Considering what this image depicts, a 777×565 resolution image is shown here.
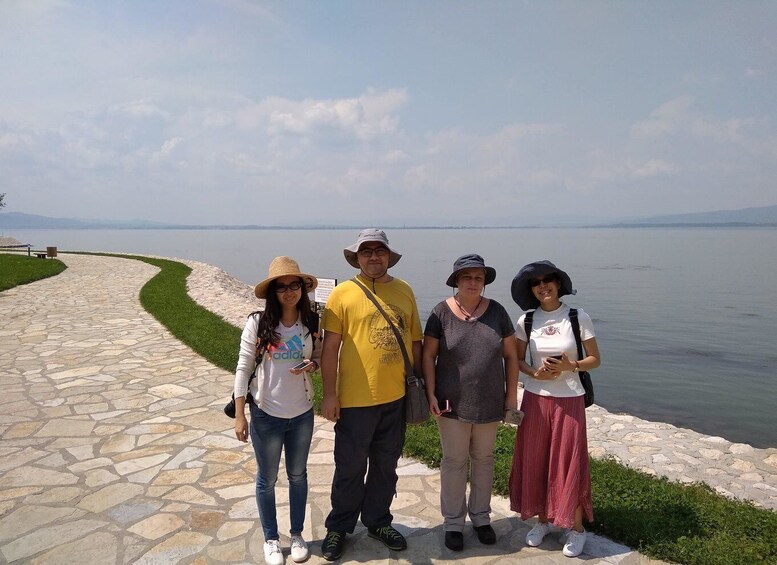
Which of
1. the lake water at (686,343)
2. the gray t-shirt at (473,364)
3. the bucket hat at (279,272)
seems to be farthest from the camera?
the lake water at (686,343)

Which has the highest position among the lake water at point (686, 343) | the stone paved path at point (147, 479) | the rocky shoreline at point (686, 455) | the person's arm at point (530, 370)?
the person's arm at point (530, 370)

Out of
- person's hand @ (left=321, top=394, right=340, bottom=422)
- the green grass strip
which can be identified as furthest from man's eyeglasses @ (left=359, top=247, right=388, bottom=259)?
the green grass strip

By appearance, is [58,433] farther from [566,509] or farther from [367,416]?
[566,509]

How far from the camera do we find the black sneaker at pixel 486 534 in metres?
3.73

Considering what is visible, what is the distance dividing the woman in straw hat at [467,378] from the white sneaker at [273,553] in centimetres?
115

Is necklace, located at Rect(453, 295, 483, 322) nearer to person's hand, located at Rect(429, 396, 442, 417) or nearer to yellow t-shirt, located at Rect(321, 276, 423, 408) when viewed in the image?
yellow t-shirt, located at Rect(321, 276, 423, 408)

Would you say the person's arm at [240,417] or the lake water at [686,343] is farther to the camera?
the lake water at [686,343]

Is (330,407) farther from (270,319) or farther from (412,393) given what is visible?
(270,319)

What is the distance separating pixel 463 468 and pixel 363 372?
3.45ft

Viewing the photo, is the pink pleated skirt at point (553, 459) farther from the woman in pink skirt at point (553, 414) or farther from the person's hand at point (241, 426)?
the person's hand at point (241, 426)

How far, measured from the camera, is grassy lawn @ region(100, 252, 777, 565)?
3.58 metres

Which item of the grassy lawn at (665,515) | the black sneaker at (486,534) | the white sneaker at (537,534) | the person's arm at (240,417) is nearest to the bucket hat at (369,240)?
the person's arm at (240,417)

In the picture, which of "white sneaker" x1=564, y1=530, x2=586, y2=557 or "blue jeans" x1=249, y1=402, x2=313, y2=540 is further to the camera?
"white sneaker" x1=564, y1=530, x2=586, y2=557

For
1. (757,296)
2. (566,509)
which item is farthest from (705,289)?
(566,509)
